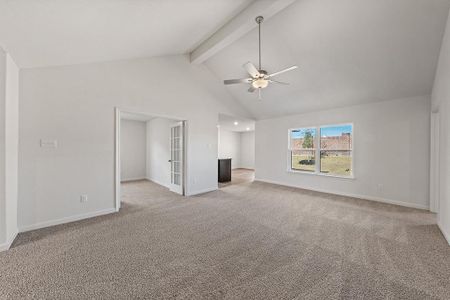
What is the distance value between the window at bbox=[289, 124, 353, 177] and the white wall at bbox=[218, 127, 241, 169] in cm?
526

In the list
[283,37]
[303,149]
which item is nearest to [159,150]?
[303,149]

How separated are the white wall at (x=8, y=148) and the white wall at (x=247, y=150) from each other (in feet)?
32.5

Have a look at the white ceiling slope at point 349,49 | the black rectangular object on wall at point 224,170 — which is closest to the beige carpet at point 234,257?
the white ceiling slope at point 349,49

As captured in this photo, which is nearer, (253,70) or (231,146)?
(253,70)

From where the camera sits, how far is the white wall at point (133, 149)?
7301mm

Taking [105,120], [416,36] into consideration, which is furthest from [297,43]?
[105,120]

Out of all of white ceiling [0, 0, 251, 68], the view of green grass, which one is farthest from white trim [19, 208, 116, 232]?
the view of green grass

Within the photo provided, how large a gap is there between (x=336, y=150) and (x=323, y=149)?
346 mm

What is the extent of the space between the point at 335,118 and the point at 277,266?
15.1 feet

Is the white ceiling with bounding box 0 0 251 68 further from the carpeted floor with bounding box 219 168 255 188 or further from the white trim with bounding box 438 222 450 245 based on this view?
the carpeted floor with bounding box 219 168 255 188

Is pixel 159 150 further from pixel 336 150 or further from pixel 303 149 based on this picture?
pixel 336 150

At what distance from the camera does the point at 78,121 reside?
127 inches

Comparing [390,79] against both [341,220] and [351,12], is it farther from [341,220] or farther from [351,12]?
[341,220]

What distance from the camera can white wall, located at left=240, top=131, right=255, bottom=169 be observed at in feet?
37.2
